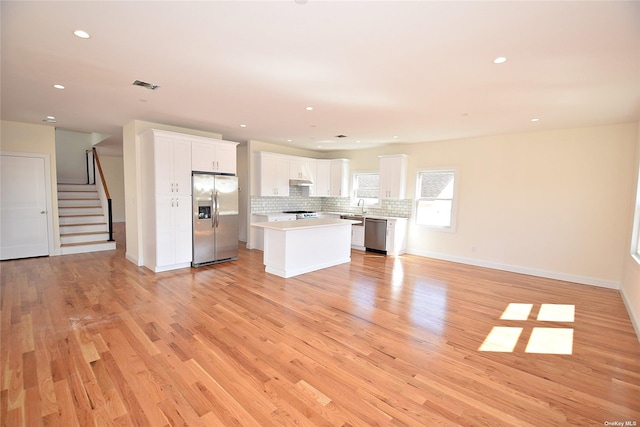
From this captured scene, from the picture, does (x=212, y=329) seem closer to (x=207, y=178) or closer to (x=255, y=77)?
(x=255, y=77)

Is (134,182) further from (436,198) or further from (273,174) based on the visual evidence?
(436,198)

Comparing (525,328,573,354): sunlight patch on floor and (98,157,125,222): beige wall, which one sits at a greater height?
(98,157,125,222): beige wall

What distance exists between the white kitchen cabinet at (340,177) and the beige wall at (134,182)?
387cm

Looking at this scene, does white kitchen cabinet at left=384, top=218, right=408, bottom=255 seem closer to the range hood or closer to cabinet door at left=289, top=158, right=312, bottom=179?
the range hood

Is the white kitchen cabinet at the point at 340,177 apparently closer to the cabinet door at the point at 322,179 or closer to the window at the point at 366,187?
the cabinet door at the point at 322,179

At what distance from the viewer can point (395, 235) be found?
22.4ft

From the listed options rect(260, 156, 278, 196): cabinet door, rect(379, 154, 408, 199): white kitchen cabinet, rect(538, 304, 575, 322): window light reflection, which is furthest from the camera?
rect(260, 156, 278, 196): cabinet door

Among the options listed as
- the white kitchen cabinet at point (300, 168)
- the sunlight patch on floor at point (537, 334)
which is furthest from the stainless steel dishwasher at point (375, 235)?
the sunlight patch on floor at point (537, 334)

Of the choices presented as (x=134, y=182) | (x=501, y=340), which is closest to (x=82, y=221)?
(x=134, y=182)

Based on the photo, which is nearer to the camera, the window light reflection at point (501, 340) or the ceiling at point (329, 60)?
the ceiling at point (329, 60)

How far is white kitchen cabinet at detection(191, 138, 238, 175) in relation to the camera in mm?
5316

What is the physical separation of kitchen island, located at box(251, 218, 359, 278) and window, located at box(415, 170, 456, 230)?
2.26 metres

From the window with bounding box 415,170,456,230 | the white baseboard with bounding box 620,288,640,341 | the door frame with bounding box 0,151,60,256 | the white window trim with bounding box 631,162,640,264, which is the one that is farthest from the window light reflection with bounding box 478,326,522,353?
the door frame with bounding box 0,151,60,256

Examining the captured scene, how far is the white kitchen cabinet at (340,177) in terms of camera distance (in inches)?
323
